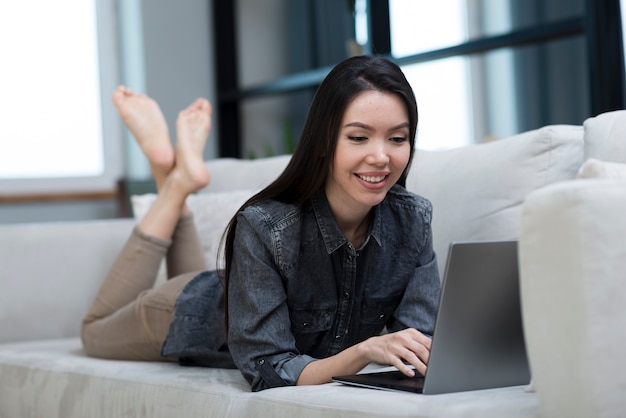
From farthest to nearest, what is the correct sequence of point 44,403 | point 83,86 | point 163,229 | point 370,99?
point 83,86
point 163,229
point 44,403
point 370,99

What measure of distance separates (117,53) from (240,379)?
10.8 feet

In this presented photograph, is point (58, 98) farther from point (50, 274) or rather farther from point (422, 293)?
point (422, 293)

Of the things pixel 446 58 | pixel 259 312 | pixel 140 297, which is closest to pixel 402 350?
pixel 259 312

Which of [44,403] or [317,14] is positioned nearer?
[44,403]

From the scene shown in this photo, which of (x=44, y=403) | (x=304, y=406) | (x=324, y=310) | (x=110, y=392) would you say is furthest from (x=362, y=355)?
(x=44, y=403)

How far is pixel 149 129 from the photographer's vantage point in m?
2.47

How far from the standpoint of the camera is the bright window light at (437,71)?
13.4 feet

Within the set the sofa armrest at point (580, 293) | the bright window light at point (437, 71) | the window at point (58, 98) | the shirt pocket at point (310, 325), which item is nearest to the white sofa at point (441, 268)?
the sofa armrest at point (580, 293)

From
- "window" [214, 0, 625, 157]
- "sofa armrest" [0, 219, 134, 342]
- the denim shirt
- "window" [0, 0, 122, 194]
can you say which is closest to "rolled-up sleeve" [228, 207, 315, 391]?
the denim shirt

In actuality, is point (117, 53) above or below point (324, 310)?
above

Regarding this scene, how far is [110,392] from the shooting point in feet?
5.69

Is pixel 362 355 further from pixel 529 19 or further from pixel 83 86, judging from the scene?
pixel 83 86

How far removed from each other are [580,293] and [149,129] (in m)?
1.65

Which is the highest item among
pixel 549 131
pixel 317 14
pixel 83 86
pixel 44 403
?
pixel 317 14
